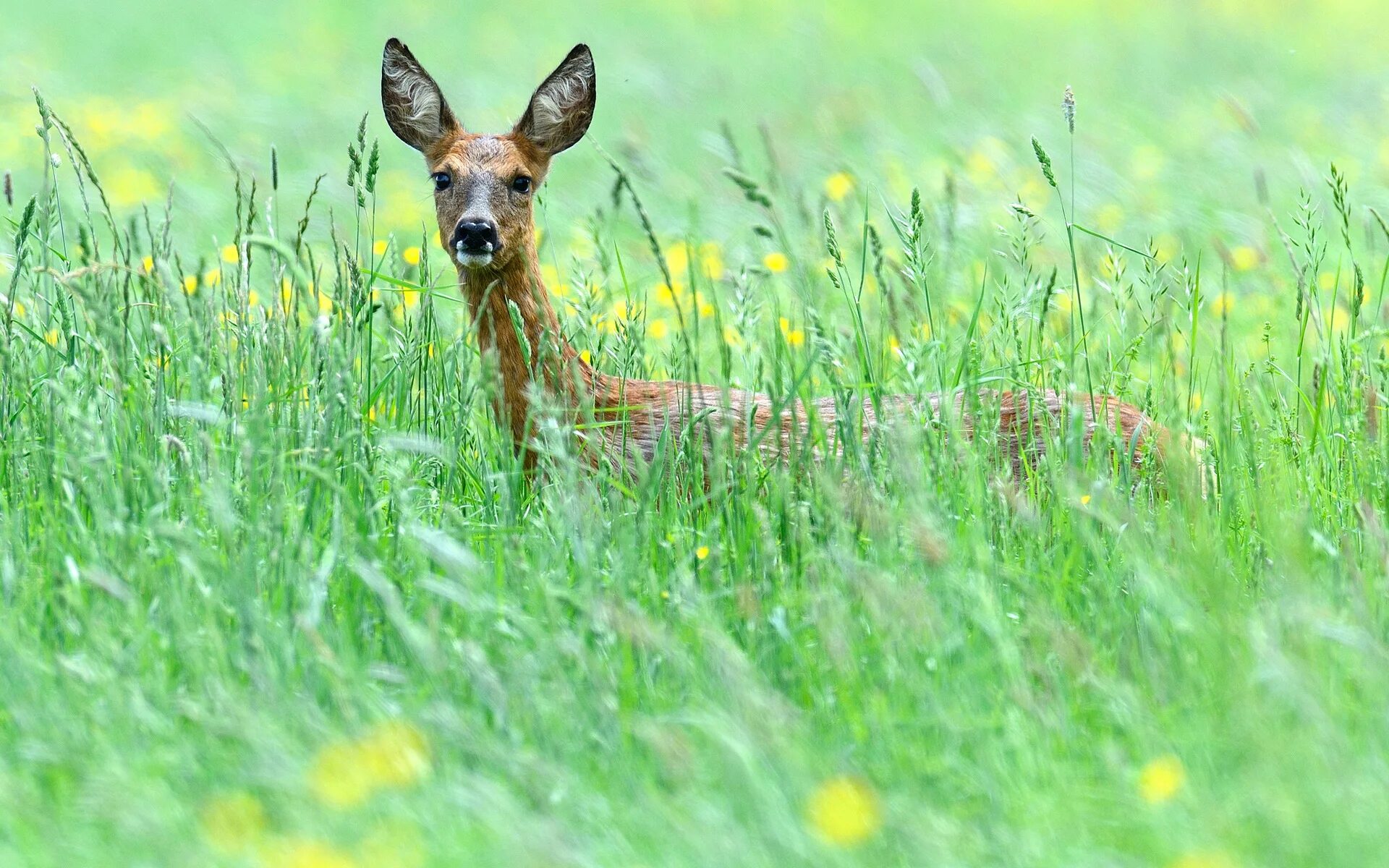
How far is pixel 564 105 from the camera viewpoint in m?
5.62

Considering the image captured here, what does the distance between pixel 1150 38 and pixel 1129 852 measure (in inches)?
538

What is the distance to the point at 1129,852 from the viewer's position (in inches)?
103

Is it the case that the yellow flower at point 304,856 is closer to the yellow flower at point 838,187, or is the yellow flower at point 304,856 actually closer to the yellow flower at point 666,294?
the yellow flower at point 666,294

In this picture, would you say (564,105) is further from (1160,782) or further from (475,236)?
(1160,782)

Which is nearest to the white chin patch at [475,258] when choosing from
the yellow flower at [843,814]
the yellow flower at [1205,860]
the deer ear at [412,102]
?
the deer ear at [412,102]

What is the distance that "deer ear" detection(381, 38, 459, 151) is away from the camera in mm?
5535

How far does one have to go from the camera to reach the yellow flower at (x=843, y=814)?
99.7 inches

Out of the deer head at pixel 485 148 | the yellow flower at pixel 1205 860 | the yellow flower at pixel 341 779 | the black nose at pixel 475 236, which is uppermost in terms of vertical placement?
the deer head at pixel 485 148

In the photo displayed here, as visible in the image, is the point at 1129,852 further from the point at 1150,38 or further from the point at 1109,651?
the point at 1150,38

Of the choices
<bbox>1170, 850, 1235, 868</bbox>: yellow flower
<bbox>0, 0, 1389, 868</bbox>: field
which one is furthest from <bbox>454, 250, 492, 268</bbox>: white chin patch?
<bbox>1170, 850, 1235, 868</bbox>: yellow flower

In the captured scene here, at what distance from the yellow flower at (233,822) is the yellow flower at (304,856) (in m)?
0.05

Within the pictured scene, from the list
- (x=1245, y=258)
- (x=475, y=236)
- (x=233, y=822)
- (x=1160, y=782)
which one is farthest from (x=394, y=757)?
(x=1245, y=258)

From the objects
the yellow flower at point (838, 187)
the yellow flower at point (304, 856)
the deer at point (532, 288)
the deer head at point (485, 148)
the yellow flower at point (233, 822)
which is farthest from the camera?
the yellow flower at point (838, 187)

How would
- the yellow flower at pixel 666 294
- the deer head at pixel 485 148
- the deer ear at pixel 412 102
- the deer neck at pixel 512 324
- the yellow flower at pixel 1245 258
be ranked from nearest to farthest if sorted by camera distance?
the deer neck at pixel 512 324
the deer head at pixel 485 148
the deer ear at pixel 412 102
the yellow flower at pixel 666 294
the yellow flower at pixel 1245 258
